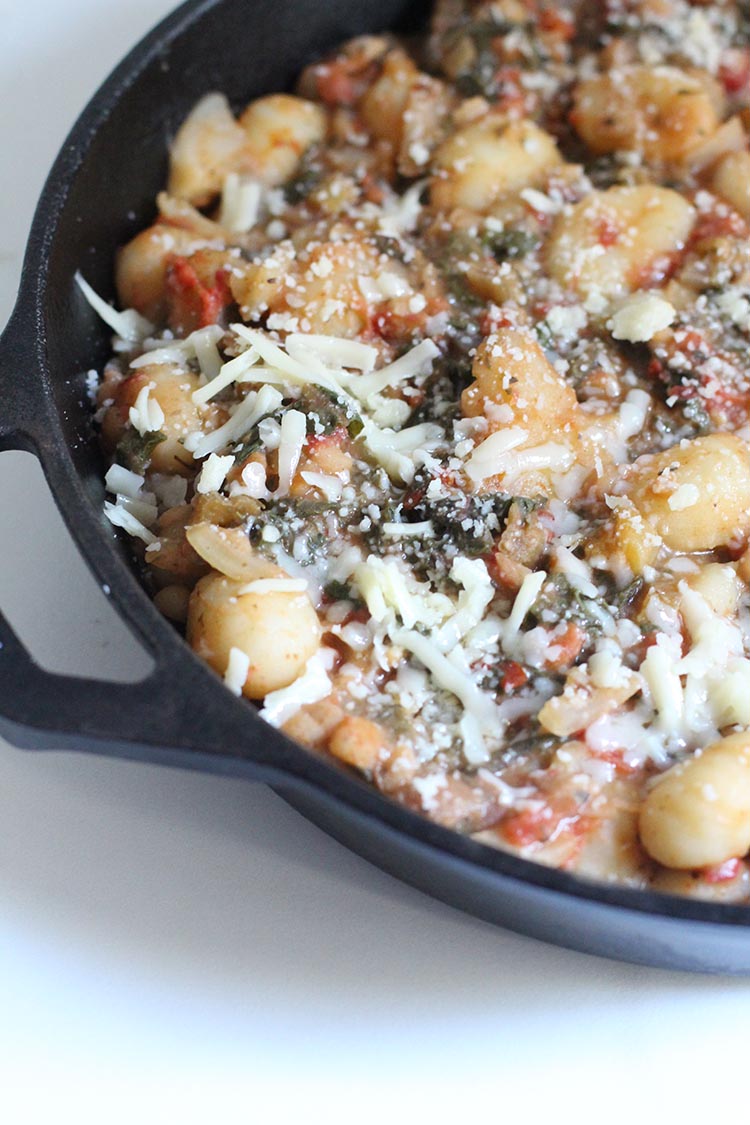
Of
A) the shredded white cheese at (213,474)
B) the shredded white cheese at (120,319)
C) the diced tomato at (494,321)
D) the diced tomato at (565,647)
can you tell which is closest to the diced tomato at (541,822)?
the diced tomato at (565,647)

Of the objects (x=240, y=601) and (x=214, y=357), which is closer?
(x=240, y=601)

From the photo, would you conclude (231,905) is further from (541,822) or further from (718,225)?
(718,225)

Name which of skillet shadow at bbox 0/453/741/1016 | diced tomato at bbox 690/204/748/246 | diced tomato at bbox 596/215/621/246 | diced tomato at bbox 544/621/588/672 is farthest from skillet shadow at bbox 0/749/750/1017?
diced tomato at bbox 690/204/748/246

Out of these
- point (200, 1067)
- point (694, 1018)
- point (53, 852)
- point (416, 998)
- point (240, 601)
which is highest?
point (240, 601)

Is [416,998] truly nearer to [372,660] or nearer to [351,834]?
[351,834]

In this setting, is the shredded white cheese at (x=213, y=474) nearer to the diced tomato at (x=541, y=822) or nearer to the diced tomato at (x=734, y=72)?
the diced tomato at (x=541, y=822)

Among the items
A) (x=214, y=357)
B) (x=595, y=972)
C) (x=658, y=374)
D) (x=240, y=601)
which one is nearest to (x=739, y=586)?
(x=658, y=374)
